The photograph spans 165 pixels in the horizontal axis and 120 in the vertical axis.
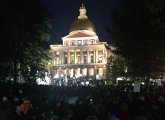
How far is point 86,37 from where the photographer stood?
558ft

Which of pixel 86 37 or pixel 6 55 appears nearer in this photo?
pixel 6 55

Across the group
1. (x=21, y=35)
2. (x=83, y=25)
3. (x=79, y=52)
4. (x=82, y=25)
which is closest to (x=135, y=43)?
(x=21, y=35)

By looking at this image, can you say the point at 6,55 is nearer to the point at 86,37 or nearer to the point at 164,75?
the point at 164,75

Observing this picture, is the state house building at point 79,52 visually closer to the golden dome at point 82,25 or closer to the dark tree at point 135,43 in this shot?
the golden dome at point 82,25

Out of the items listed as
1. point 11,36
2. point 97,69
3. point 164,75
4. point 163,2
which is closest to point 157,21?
point 163,2

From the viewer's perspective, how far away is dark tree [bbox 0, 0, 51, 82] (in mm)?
41906

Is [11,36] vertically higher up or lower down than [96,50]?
lower down

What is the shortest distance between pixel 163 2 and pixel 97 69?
5924 inches

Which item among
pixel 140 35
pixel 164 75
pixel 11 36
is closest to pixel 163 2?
pixel 140 35

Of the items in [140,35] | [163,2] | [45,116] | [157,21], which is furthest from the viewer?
[140,35]

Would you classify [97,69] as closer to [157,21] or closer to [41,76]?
[41,76]

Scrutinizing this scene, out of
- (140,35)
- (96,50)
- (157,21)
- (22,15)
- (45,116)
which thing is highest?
(96,50)

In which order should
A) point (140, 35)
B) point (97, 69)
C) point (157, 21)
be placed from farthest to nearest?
point (97, 69)
point (140, 35)
point (157, 21)

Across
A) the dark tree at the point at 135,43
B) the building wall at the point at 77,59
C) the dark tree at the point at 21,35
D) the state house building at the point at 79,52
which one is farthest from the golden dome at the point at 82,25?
the dark tree at the point at 135,43
